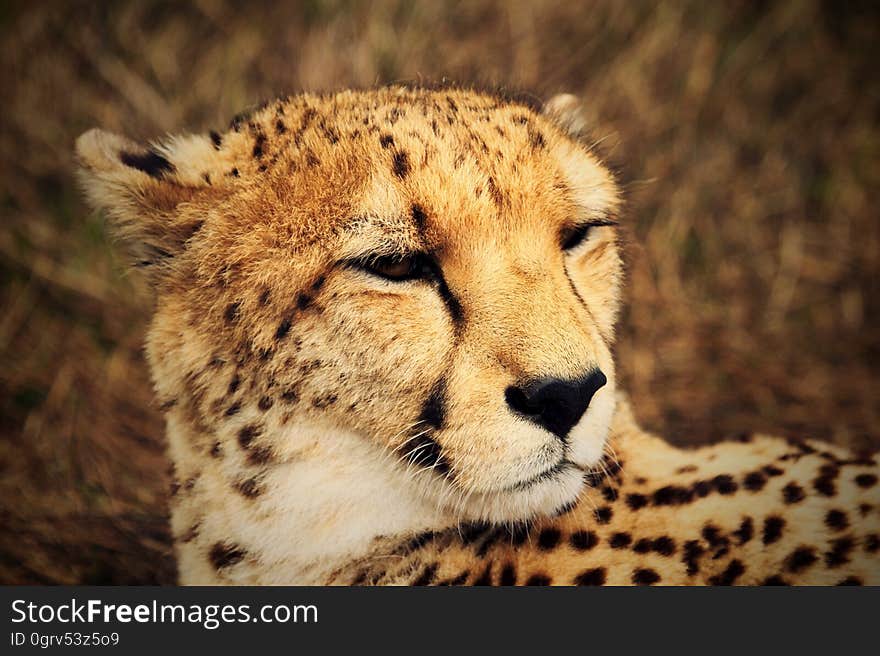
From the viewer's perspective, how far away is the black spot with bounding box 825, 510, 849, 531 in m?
1.60

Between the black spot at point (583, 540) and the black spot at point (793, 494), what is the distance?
0.37 metres

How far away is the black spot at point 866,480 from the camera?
5.44 feet

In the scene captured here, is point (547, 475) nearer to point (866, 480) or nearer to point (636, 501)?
point (636, 501)

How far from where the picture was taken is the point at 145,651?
1703 mm

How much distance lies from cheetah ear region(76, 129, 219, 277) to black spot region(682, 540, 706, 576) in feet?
3.43

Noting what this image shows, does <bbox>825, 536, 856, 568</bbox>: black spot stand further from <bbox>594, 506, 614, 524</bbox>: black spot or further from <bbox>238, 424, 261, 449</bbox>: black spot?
→ <bbox>238, 424, 261, 449</bbox>: black spot

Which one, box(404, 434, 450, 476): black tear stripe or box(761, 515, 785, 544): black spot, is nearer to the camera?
box(404, 434, 450, 476): black tear stripe

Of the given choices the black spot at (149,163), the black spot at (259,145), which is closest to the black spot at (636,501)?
the black spot at (259,145)

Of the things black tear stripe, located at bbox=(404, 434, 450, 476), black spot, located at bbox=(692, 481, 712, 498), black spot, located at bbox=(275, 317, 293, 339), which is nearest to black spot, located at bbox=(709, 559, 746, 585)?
black spot, located at bbox=(692, 481, 712, 498)

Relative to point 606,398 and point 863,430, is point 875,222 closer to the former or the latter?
point 863,430

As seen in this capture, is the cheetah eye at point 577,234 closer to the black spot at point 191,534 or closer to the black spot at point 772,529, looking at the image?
the black spot at point 772,529

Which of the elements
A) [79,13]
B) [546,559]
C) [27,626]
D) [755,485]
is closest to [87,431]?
[27,626]

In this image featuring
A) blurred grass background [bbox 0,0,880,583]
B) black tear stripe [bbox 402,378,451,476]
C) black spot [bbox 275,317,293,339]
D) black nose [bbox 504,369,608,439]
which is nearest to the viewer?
black nose [bbox 504,369,608,439]

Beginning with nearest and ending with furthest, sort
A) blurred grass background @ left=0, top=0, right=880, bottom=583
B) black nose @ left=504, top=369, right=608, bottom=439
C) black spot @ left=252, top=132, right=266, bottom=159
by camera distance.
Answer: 1. black nose @ left=504, top=369, right=608, bottom=439
2. black spot @ left=252, top=132, right=266, bottom=159
3. blurred grass background @ left=0, top=0, right=880, bottom=583
